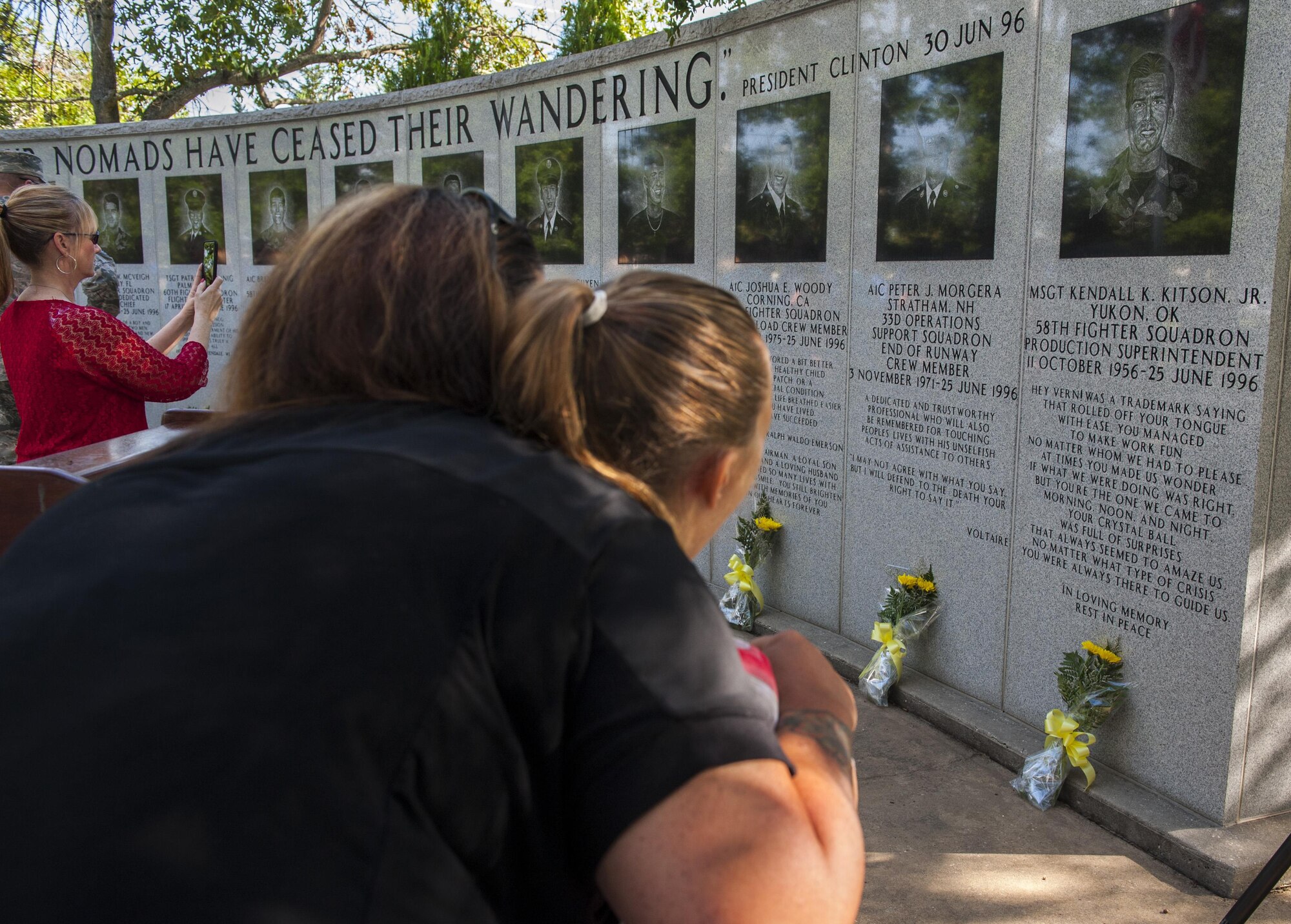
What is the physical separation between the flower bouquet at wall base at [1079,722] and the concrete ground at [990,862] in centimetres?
8

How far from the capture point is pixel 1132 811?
351cm

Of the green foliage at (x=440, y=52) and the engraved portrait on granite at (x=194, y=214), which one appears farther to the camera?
the engraved portrait on granite at (x=194, y=214)

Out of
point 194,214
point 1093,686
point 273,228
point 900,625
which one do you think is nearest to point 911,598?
point 900,625

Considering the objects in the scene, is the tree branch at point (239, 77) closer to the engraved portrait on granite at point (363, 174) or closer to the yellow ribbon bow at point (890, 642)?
the engraved portrait on granite at point (363, 174)

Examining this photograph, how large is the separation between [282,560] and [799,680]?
646 mm

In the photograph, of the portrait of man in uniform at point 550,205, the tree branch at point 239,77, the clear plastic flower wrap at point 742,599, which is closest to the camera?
the clear plastic flower wrap at point 742,599

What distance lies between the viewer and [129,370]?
3.46 meters

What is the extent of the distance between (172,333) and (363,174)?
391cm

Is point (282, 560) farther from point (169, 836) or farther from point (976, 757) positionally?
point (976, 757)

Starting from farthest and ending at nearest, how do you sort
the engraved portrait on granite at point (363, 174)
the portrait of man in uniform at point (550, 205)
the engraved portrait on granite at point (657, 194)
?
the engraved portrait on granite at point (363, 174) → the portrait of man in uniform at point (550, 205) → the engraved portrait on granite at point (657, 194)

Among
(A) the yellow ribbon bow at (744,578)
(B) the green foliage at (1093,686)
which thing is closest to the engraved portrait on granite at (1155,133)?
(B) the green foliage at (1093,686)

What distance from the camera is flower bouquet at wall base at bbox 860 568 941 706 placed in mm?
4578

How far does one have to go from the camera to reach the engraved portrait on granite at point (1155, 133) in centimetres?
327

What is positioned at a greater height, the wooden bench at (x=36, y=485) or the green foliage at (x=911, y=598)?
the wooden bench at (x=36, y=485)
